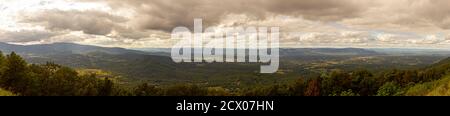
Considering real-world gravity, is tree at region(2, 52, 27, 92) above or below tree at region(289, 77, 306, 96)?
above

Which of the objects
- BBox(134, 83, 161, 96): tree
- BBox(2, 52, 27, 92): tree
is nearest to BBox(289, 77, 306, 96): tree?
BBox(134, 83, 161, 96): tree

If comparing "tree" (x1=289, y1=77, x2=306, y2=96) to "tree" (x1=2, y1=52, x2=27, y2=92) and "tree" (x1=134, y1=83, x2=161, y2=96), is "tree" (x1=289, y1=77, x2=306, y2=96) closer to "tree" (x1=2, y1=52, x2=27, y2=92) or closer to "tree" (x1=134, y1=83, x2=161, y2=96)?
"tree" (x1=134, y1=83, x2=161, y2=96)

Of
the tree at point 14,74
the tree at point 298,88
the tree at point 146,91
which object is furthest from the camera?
the tree at point 298,88

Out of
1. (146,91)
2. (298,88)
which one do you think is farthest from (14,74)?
(298,88)

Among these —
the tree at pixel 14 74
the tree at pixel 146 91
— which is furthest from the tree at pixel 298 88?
the tree at pixel 14 74

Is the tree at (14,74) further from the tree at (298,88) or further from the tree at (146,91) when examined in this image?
the tree at (298,88)

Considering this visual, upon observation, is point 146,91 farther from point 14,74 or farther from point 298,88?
point 298,88

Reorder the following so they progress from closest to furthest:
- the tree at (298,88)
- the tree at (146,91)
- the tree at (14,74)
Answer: the tree at (146,91), the tree at (14,74), the tree at (298,88)
